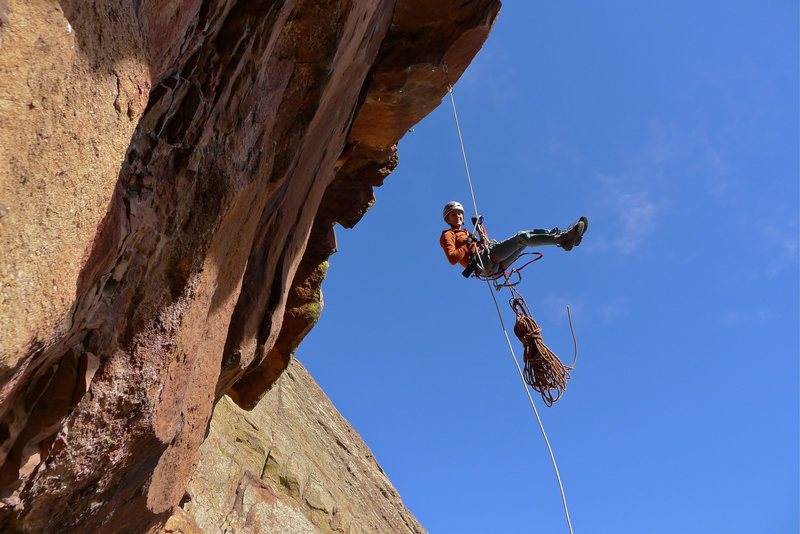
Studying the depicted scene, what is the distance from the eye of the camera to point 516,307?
887 centimetres

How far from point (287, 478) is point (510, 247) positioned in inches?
321

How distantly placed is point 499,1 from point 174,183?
539 centimetres

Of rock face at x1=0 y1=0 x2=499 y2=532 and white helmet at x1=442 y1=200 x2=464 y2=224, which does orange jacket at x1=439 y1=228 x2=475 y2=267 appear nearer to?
white helmet at x1=442 y1=200 x2=464 y2=224

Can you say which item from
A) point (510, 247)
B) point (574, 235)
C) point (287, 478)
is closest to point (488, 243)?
point (510, 247)

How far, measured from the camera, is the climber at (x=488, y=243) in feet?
28.1

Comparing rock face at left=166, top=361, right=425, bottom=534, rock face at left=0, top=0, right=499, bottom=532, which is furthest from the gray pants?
rock face at left=166, top=361, right=425, bottom=534

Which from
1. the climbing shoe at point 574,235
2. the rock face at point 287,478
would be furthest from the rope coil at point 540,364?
the rock face at point 287,478

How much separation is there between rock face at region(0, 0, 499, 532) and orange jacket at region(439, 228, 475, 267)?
2961 mm

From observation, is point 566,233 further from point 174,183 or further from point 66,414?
point 66,414

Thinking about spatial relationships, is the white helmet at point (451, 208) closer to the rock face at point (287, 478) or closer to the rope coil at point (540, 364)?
the rope coil at point (540, 364)

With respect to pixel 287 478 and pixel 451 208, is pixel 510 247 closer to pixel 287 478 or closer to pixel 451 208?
pixel 451 208

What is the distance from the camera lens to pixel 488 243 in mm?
9508

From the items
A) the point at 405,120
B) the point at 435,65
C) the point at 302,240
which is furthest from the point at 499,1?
the point at 302,240

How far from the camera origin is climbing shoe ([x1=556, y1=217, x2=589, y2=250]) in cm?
840
